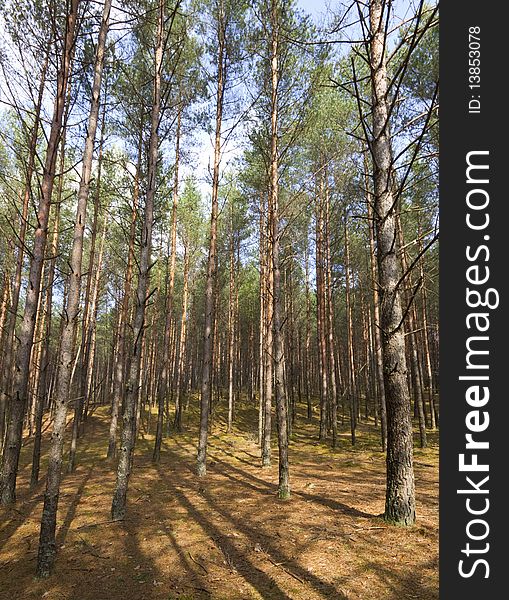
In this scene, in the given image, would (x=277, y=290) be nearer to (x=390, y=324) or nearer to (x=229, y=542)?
(x=390, y=324)

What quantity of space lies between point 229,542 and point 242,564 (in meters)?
0.75

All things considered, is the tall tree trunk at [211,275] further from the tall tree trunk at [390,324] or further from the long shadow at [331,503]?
the tall tree trunk at [390,324]

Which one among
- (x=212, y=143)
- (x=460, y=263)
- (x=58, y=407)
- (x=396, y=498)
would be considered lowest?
(x=396, y=498)

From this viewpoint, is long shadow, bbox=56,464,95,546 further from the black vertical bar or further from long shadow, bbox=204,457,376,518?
the black vertical bar

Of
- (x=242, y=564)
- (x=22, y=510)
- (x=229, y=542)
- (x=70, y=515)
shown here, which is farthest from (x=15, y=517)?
(x=242, y=564)

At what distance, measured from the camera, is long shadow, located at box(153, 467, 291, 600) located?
359cm

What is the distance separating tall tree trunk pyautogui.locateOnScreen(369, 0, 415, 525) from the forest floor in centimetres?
50

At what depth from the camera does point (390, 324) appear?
16.2 feet

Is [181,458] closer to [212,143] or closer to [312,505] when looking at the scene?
[312,505]

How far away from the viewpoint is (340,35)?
223 inches

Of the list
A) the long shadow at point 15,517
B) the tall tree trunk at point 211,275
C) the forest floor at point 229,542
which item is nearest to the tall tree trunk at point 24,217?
the long shadow at point 15,517

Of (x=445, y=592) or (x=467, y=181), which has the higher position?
(x=467, y=181)

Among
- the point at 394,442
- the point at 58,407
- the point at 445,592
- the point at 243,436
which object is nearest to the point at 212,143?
the point at 58,407

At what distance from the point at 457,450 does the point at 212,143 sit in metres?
10.5
